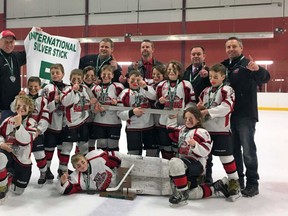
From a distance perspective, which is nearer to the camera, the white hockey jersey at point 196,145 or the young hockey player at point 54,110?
the white hockey jersey at point 196,145

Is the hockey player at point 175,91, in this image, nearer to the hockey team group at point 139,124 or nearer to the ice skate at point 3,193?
the hockey team group at point 139,124

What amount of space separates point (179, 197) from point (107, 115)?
106 cm

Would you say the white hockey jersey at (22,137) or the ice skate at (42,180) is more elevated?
the white hockey jersey at (22,137)

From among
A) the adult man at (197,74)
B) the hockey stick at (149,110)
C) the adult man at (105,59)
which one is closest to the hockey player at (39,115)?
the hockey stick at (149,110)

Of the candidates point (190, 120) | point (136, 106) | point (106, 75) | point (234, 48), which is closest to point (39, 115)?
point (106, 75)


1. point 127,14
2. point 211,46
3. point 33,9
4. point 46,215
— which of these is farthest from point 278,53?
point 46,215

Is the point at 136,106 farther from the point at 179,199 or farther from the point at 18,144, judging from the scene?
the point at 18,144

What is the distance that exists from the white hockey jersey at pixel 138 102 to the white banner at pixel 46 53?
3.70 ft

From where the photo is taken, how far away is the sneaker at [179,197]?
253 centimetres

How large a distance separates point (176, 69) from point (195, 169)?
0.91 metres

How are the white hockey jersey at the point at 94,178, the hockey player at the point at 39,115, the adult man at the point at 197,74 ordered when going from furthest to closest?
the adult man at the point at 197,74
the hockey player at the point at 39,115
the white hockey jersey at the point at 94,178

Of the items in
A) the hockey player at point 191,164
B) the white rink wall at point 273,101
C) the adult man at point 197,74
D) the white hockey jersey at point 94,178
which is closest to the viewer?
the hockey player at point 191,164

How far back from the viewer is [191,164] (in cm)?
260

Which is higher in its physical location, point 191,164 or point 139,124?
point 139,124
